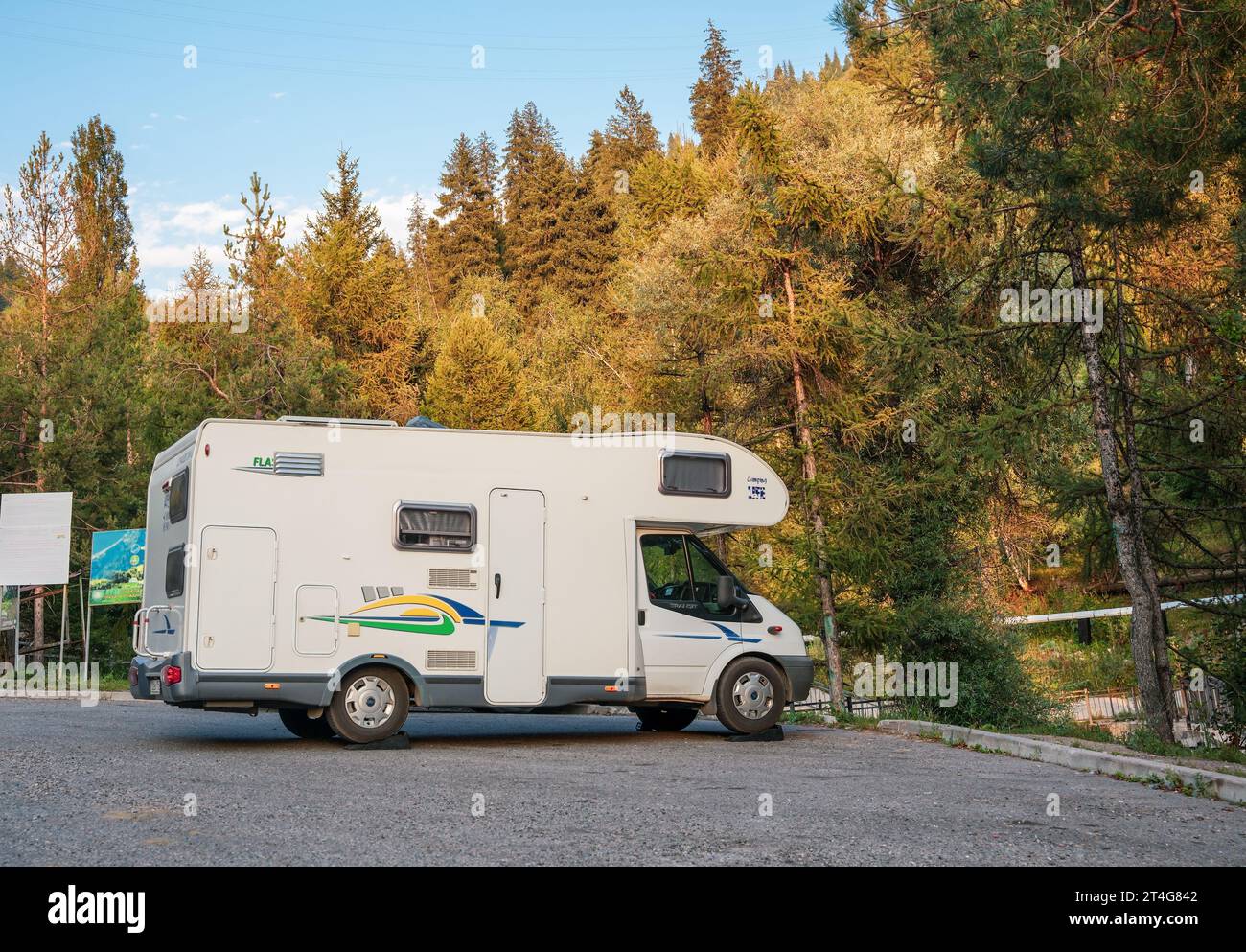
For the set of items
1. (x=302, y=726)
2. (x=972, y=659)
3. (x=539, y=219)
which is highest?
(x=539, y=219)

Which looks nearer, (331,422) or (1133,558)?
(331,422)

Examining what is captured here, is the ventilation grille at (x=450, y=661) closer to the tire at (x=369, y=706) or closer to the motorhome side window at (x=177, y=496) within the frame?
the tire at (x=369, y=706)

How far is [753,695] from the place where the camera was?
13406 mm

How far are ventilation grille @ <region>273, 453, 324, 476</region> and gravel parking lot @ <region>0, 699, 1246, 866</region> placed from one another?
2.68 metres

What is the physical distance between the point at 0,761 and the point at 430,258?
71434 millimetres

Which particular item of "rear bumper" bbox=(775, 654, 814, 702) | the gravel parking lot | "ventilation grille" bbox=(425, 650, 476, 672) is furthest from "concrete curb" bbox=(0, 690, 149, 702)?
"rear bumper" bbox=(775, 654, 814, 702)

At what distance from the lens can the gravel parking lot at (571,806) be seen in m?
6.71

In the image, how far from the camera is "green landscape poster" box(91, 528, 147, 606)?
2316 centimetres

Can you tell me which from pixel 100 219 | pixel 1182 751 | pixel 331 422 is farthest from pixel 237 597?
pixel 100 219

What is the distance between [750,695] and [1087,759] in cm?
358

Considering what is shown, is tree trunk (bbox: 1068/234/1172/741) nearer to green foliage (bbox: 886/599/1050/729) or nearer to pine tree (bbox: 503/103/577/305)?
green foliage (bbox: 886/599/1050/729)

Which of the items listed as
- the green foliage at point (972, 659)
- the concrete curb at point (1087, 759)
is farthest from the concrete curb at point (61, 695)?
the concrete curb at point (1087, 759)

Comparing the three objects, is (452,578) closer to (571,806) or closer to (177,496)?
(177,496)
